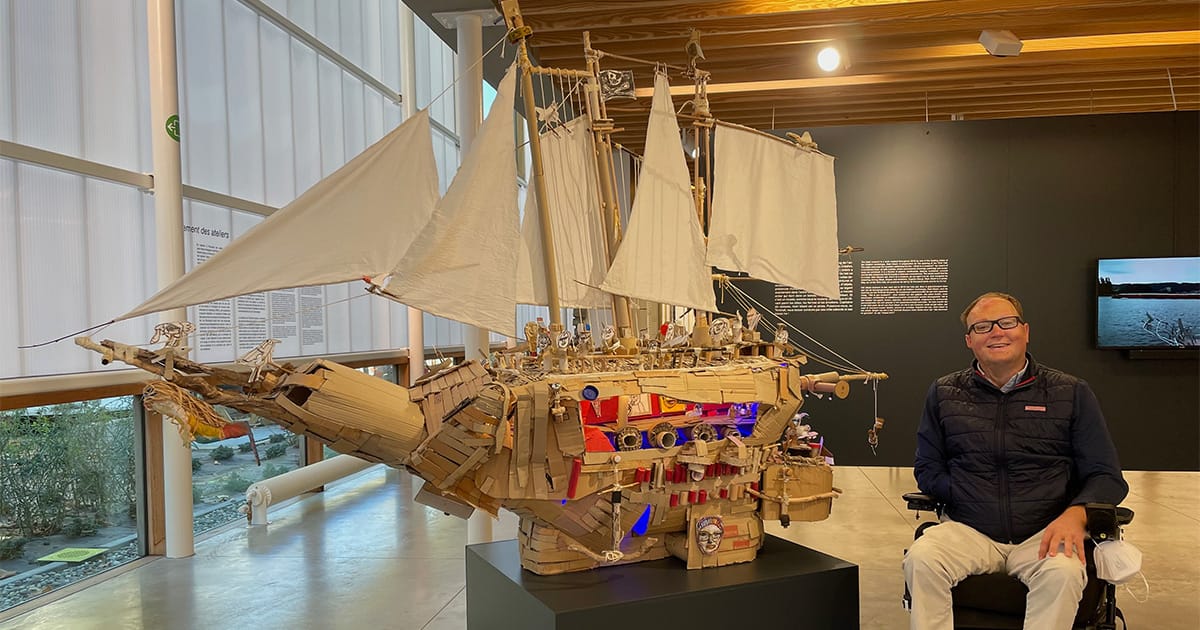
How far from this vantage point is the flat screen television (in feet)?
23.6

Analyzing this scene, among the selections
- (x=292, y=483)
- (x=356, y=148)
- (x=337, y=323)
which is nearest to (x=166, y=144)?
(x=337, y=323)

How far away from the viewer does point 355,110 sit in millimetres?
8539

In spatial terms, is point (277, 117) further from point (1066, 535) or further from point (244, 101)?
point (1066, 535)

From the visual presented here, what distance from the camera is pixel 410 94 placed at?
913 cm

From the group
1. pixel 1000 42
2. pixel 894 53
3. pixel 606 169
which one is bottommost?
pixel 606 169

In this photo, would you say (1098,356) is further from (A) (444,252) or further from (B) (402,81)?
(B) (402,81)

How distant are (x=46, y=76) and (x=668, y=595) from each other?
15.5 feet

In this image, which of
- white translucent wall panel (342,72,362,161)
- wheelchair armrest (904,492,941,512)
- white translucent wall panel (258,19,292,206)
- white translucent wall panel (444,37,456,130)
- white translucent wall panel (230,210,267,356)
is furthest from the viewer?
white translucent wall panel (444,37,456,130)

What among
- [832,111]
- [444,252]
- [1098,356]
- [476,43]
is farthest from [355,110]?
[1098,356]

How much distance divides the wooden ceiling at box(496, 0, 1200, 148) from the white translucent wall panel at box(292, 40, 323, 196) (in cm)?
249

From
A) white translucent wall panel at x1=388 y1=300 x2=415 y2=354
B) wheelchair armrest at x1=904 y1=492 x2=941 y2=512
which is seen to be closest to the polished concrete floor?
wheelchair armrest at x1=904 y1=492 x2=941 y2=512

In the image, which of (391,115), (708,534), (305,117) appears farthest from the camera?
(391,115)

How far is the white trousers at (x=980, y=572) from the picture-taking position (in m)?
2.85

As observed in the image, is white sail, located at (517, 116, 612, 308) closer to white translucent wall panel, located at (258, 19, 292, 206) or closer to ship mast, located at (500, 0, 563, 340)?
ship mast, located at (500, 0, 563, 340)
